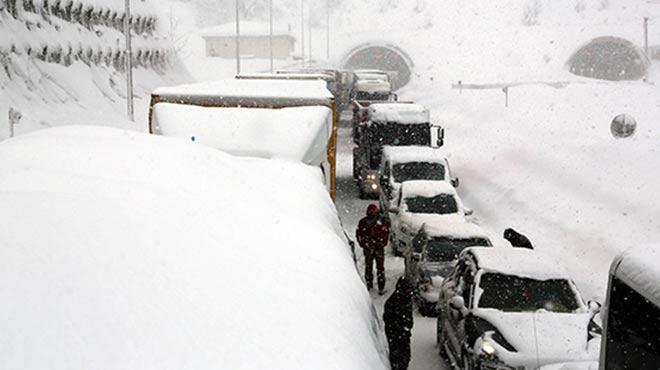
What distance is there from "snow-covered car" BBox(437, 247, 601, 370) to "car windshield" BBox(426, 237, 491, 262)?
2188mm

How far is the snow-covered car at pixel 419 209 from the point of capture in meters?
16.6

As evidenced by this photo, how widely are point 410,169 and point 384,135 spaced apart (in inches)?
153

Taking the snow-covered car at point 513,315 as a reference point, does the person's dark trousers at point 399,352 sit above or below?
below

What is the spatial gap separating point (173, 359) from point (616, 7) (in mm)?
129990

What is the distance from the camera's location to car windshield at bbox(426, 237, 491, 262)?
44.5 feet

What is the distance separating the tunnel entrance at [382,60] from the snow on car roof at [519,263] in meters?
71.6

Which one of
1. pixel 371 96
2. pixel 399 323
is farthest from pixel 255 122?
pixel 371 96

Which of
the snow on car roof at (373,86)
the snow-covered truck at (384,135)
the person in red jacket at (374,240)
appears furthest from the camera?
the snow on car roof at (373,86)

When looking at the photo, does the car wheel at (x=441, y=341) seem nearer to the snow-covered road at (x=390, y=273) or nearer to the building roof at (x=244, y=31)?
the snow-covered road at (x=390, y=273)

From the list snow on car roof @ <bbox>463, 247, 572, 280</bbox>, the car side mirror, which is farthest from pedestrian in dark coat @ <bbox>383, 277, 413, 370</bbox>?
snow on car roof @ <bbox>463, 247, 572, 280</bbox>

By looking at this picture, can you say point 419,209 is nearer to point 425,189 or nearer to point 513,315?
point 425,189

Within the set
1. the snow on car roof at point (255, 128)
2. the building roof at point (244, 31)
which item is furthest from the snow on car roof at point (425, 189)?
the building roof at point (244, 31)

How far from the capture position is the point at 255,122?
495 inches

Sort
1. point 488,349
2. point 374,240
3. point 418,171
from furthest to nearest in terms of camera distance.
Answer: point 418,171 → point 374,240 → point 488,349
